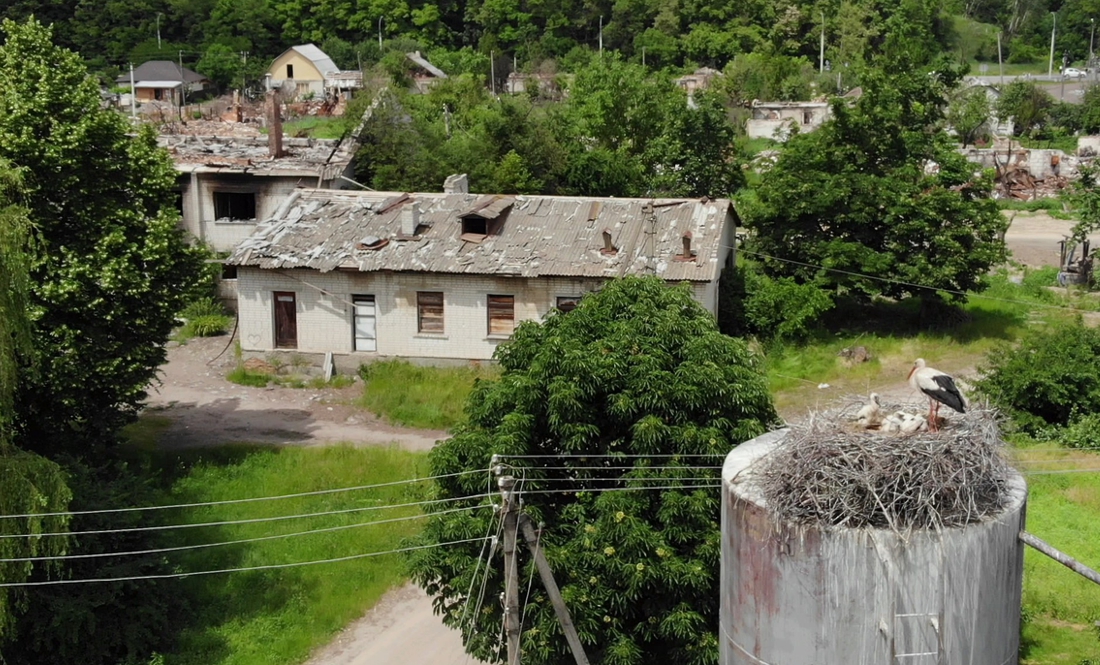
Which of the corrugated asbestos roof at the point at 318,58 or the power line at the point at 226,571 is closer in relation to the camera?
the power line at the point at 226,571

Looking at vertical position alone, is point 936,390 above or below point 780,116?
below

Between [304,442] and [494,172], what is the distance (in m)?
15.1

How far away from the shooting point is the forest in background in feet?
273

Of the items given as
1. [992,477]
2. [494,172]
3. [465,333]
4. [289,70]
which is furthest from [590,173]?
[289,70]

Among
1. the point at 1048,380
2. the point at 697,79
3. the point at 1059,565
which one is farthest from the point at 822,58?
the point at 1059,565

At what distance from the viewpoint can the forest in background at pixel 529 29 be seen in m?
83.2

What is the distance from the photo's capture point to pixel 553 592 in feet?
41.8


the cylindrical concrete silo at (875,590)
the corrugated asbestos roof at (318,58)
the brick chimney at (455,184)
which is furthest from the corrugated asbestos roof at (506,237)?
the corrugated asbestos roof at (318,58)

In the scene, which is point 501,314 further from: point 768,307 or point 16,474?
point 16,474

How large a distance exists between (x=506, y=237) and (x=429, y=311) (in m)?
2.46

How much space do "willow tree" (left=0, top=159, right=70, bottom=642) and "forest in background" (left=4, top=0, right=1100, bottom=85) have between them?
66800 millimetres

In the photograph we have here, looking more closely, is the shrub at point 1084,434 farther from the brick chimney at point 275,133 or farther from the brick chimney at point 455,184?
the brick chimney at point 275,133

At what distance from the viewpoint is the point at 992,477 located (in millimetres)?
10969

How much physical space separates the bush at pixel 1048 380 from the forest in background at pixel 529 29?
55.0 metres
